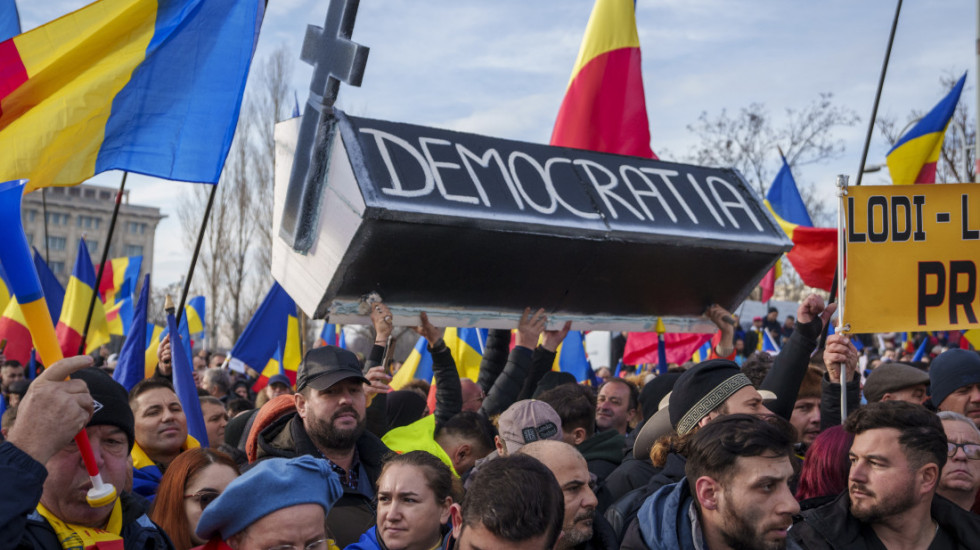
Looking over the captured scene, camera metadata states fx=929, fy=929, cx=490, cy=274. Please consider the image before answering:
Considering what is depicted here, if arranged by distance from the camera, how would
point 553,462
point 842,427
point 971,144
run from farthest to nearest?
point 971,144 → point 842,427 → point 553,462

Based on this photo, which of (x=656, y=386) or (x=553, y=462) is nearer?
(x=553, y=462)

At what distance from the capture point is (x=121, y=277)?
18328 millimetres

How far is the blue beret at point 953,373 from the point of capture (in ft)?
16.0

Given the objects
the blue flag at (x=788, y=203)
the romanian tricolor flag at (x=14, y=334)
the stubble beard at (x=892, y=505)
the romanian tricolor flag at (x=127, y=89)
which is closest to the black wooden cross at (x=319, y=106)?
the romanian tricolor flag at (x=127, y=89)

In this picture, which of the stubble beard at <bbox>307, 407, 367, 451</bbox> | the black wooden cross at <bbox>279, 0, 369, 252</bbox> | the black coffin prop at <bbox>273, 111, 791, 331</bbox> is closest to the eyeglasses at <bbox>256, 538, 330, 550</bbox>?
the stubble beard at <bbox>307, 407, 367, 451</bbox>

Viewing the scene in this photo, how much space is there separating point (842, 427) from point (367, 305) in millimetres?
2434

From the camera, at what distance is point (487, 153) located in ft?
17.4

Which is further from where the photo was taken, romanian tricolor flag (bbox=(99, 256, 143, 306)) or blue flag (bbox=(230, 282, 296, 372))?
romanian tricolor flag (bbox=(99, 256, 143, 306))

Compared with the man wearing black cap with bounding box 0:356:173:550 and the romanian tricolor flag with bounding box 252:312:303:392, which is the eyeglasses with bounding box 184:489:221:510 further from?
the romanian tricolor flag with bounding box 252:312:303:392

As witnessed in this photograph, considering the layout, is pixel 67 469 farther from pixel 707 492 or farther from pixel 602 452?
pixel 602 452

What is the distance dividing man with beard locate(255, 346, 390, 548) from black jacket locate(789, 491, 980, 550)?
71.3 inches

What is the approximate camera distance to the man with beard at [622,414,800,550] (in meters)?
2.91

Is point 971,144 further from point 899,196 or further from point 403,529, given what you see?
point 403,529

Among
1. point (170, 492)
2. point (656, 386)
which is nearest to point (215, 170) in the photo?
point (170, 492)
